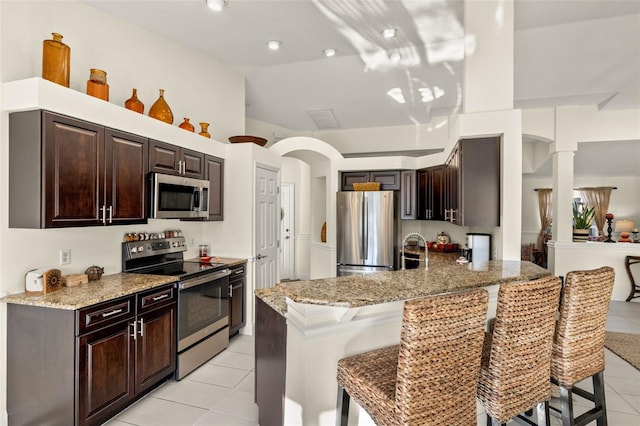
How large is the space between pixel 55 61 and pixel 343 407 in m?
2.93

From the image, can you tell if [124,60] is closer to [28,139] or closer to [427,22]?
[28,139]

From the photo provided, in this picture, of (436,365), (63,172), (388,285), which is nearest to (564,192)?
(388,285)

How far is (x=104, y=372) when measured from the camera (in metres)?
2.39

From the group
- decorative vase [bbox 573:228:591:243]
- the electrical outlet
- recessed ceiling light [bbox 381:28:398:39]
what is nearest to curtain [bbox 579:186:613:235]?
decorative vase [bbox 573:228:591:243]

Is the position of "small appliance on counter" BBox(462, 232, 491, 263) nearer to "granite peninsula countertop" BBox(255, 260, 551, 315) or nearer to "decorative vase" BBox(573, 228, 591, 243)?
"granite peninsula countertop" BBox(255, 260, 551, 315)

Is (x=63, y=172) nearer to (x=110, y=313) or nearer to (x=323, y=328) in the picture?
(x=110, y=313)

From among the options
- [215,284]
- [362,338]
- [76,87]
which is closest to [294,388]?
[362,338]

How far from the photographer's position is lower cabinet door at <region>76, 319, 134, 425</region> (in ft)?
7.39


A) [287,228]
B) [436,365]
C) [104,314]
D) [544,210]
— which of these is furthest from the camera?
[544,210]

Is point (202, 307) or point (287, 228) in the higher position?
point (287, 228)

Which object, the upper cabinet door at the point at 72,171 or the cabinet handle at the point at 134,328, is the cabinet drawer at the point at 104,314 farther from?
the upper cabinet door at the point at 72,171

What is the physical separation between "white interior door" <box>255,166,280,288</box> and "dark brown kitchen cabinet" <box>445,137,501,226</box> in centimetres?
232

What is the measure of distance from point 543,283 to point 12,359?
324 centimetres

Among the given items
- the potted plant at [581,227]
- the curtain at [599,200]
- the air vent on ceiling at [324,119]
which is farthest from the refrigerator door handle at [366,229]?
the curtain at [599,200]
